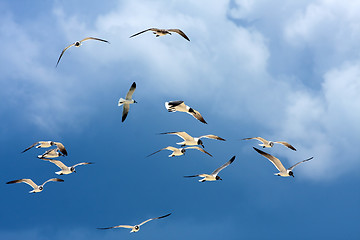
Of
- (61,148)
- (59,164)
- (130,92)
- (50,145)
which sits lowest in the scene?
(61,148)

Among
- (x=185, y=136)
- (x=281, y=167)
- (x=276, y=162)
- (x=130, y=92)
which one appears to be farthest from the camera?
(x=281, y=167)

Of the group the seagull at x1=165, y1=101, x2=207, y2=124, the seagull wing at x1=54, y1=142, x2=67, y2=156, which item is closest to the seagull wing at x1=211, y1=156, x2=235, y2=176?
the seagull at x1=165, y1=101, x2=207, y2=124

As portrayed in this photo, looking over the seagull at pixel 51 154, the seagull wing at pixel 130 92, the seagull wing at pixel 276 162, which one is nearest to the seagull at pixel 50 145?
the seagull at pixel 51 154

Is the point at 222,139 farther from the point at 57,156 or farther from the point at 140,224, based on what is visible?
the point at 57,156

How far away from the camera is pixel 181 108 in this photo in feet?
85.8

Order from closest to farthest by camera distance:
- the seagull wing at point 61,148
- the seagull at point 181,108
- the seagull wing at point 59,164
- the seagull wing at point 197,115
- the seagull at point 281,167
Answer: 1. the seagull at point 181,108
2. the seagull wing at point 197,115
3. the seagull at point 281,167
4. the seagull wing at point 61,148
5. the seagull wing at point 59,164

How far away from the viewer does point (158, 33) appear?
2755cm

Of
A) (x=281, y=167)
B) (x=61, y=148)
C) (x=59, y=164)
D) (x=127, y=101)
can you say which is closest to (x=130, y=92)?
(x=127, y=101)

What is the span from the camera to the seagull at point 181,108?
24933 millimetres

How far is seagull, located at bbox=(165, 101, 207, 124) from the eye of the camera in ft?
81.8

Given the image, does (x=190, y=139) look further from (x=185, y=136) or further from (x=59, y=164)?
(x=59, y=164)

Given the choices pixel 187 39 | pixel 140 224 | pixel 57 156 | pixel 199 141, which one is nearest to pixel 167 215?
pixel 140 224

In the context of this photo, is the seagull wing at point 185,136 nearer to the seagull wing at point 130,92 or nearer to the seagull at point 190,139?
the seagull at point 190,139

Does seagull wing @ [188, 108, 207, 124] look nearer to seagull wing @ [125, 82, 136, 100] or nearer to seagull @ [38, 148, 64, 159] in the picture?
seagull wing @ [125, 82, 136, 100]
